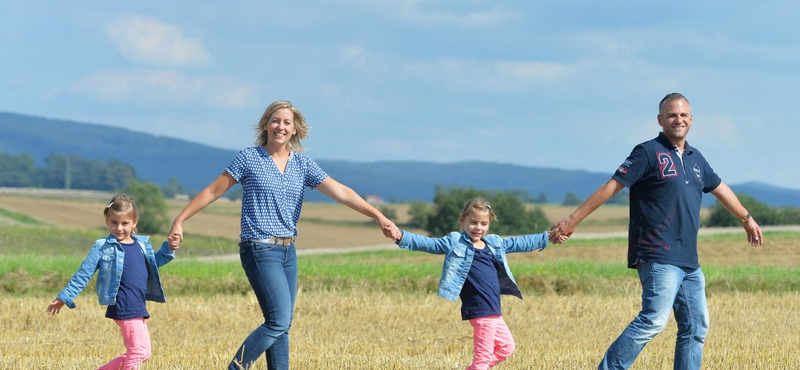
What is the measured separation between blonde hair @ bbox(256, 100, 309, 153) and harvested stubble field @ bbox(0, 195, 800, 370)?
201 cm

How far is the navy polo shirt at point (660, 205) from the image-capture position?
7516 mm

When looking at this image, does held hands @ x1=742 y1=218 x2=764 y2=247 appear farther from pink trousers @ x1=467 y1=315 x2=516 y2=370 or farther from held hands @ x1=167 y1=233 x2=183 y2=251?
held hands @ x1=167 y1=233 x2=183 y2=251

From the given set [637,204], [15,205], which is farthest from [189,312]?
[15,205]

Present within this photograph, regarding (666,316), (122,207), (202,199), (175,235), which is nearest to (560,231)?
(666,316)

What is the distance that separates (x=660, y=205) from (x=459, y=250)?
5.04 ft

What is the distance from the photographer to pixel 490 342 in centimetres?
758

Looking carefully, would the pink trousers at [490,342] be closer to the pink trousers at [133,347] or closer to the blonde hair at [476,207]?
the blonde hair at [476,207]

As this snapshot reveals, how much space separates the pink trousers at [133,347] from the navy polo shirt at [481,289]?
2539mm

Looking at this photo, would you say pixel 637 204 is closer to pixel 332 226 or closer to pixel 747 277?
pixel 747 277

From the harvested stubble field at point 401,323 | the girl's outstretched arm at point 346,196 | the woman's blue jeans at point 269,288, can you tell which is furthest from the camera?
the harvested stubble field at point 401,323

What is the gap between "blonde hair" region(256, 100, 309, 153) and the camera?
→ 7896mm

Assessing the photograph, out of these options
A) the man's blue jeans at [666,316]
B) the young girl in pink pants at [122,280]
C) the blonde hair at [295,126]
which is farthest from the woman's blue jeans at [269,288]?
the man's blue jeans at [666,316]

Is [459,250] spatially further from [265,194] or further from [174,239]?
[174,239]

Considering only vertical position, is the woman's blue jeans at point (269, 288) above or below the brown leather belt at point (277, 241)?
below
